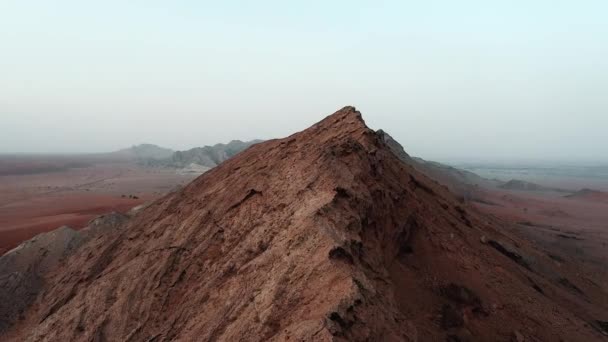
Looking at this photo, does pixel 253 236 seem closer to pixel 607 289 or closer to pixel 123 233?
pixel 123 233

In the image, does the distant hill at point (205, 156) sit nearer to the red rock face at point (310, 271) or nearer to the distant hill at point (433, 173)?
the distant hill at point (433, 173)

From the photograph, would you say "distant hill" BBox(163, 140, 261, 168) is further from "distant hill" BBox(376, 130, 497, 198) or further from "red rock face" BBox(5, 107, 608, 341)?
"red rock face" BBox(5, 107, 608, 341)

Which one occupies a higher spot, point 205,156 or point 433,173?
point 205,156

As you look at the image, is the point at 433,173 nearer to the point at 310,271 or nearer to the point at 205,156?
the point at 310,271

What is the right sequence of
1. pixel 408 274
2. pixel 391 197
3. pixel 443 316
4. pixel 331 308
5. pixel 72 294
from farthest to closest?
pixel 72 294 < pixel 391 197 < pixel 408 274 < pixel 443 316 < pixel 331 308

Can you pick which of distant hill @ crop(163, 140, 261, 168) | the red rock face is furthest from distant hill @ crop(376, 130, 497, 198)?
distant hill @ crop(163, 140, 261, 168)

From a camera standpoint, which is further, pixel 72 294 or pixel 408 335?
pixel 72 294

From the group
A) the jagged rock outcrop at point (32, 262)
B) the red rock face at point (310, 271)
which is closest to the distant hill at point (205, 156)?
the jagged rock outcrop at point (32, 262)

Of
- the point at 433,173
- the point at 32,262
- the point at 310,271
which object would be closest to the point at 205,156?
the point at 433,173

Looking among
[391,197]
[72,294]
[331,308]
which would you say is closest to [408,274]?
[391,197]
